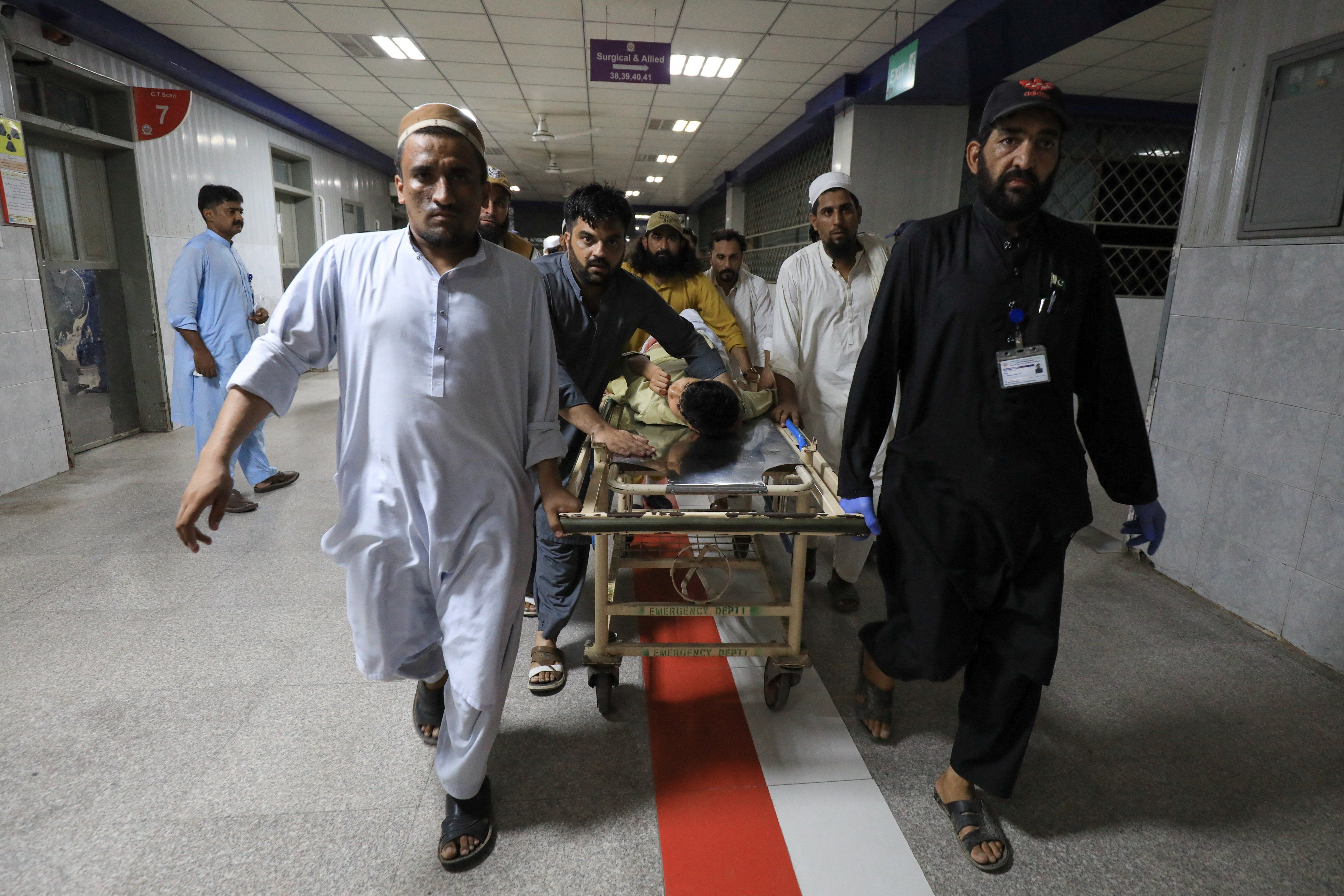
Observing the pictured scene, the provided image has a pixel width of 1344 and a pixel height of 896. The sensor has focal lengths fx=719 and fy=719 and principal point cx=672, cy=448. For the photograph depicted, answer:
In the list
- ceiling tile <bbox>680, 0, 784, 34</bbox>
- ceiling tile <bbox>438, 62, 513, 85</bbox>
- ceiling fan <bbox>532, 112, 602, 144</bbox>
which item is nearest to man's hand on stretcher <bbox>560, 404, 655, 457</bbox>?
ceiling tile <bbox>680, 0, 784, 34</bbox>

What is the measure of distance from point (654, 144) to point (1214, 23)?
7.42 metres

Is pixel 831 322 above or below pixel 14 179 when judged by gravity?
below

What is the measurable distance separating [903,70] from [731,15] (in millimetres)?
1220

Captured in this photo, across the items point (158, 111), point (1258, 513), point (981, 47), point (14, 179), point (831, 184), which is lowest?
point (1258, 513)

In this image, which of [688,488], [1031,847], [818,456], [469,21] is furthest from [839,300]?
[469,21]

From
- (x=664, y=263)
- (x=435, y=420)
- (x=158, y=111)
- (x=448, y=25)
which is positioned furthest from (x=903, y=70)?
(x=158, y=111)

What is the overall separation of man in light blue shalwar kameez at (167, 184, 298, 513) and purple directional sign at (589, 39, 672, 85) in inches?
107

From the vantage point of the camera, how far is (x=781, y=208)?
911cm

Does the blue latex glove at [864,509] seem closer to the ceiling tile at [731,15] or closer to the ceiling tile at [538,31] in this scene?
the ceiling tile at [731,15]

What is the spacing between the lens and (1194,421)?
286cm

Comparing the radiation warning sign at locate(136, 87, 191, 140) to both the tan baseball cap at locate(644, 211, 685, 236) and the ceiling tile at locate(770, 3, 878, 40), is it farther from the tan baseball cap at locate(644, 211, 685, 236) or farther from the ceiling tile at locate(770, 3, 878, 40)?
the ceiling tile at locate(770, 3, 878, 40)

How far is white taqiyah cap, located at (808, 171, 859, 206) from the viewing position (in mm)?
2666

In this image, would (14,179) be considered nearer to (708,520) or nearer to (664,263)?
(664,263)

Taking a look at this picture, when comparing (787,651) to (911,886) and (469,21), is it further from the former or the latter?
(469,21)
